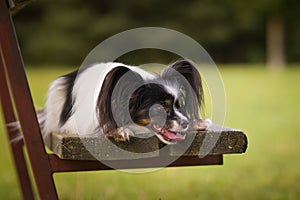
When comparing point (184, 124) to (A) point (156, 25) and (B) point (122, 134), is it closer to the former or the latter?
(B) point (122, 134)

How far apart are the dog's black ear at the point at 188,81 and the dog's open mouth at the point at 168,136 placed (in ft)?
0.78

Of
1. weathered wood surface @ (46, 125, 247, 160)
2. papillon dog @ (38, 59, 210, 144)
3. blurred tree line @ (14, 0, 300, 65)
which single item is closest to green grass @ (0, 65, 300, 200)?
papillon dog @ (38, 59, 210, 144)

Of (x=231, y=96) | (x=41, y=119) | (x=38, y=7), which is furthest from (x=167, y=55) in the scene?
(x=41, y=119)

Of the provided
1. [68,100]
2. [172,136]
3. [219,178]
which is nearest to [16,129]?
[68,100]

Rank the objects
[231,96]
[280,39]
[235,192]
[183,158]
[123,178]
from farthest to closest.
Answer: [280,39] < [231,96] < [123,178] < [235,192] < [183,158]

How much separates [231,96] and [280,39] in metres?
12.1

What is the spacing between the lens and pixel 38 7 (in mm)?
23250

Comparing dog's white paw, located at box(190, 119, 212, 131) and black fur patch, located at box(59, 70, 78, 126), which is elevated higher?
black fur patch, located at box(59, 70, 78, 126)

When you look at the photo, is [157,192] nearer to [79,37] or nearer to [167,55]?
[167,55]

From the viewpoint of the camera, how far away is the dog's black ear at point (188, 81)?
7.13 feet

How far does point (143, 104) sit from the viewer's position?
6.73 ft

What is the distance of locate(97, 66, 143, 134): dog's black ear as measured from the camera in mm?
2027

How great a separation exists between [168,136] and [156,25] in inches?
841

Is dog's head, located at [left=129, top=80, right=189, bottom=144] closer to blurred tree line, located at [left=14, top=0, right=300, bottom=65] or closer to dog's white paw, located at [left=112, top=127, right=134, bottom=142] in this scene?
dog's white paw, located at [left=112, top=127, right=134, bottom=142]
